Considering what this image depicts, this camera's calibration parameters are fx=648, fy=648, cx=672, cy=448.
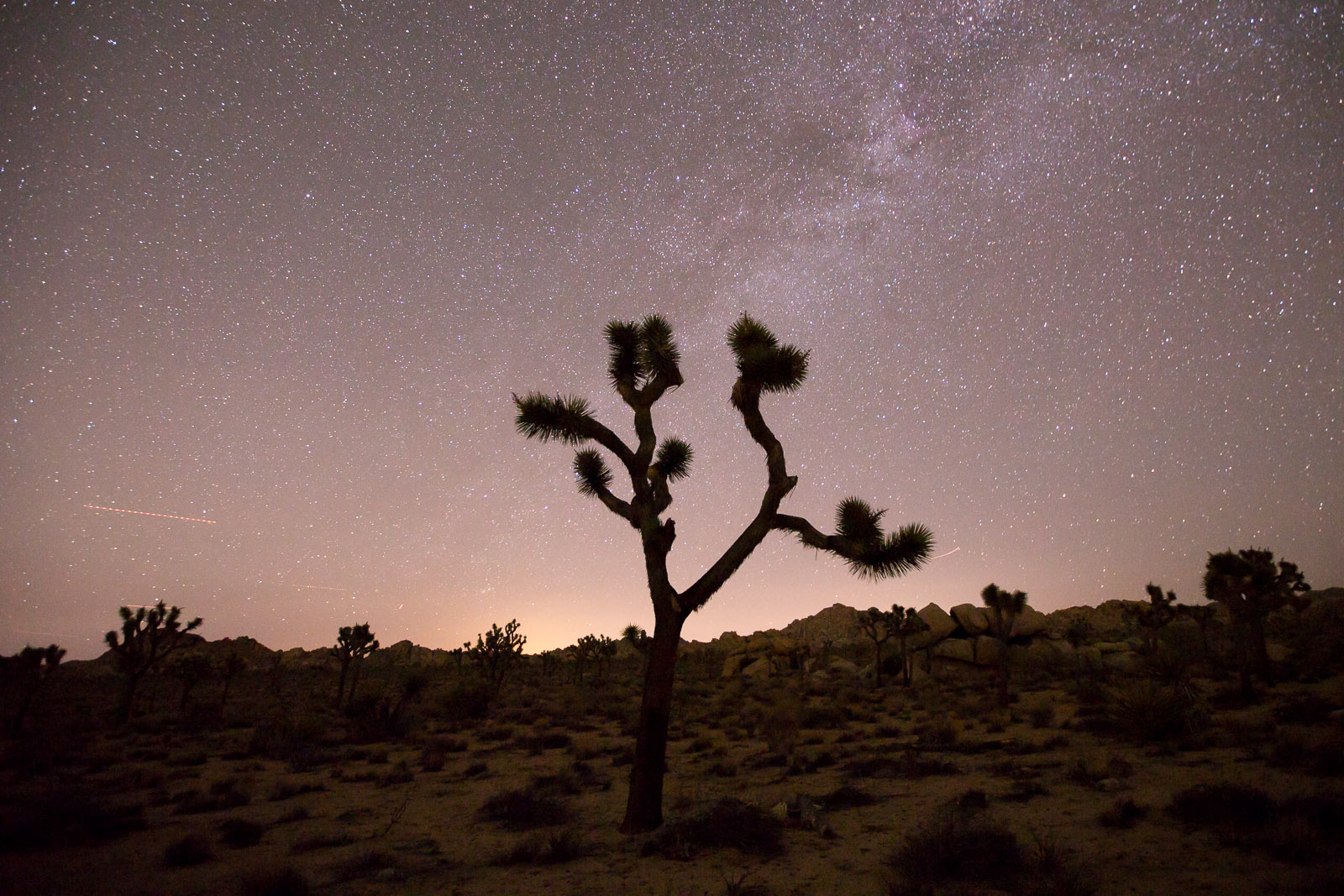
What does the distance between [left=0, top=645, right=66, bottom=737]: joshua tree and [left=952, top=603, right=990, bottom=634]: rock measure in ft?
132

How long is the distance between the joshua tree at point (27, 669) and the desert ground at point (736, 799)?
1049 millimetres

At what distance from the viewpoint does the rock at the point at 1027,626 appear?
36094 millimetres

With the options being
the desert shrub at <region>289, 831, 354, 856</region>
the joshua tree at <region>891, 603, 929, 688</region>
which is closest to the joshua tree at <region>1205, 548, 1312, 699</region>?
the joshua tree at <region>891, 603, 929, 688</region>

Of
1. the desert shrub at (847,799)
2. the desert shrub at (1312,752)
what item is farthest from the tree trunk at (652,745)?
the desert shrub at (1312,752)

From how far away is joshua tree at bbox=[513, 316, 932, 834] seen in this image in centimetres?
862

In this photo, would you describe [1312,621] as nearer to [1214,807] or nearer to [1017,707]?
[1017,707]

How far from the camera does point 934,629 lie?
1448 inches

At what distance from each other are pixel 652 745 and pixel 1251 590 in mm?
21312

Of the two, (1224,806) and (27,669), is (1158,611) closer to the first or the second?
(1224,806)

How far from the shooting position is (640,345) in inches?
441

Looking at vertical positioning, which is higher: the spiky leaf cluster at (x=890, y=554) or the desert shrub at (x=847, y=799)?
the spiky leaf cluster at (x=890, y=554)

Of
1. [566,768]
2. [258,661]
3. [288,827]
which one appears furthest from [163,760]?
[258,661]

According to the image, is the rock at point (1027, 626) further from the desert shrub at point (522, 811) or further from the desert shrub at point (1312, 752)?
the desert shrub at point (522, 811)

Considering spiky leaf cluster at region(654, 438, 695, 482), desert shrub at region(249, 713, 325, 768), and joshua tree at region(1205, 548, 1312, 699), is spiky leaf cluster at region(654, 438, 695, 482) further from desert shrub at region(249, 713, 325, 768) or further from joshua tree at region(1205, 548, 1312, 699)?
joshua tree at region(1205, 548, 1312, 699)
